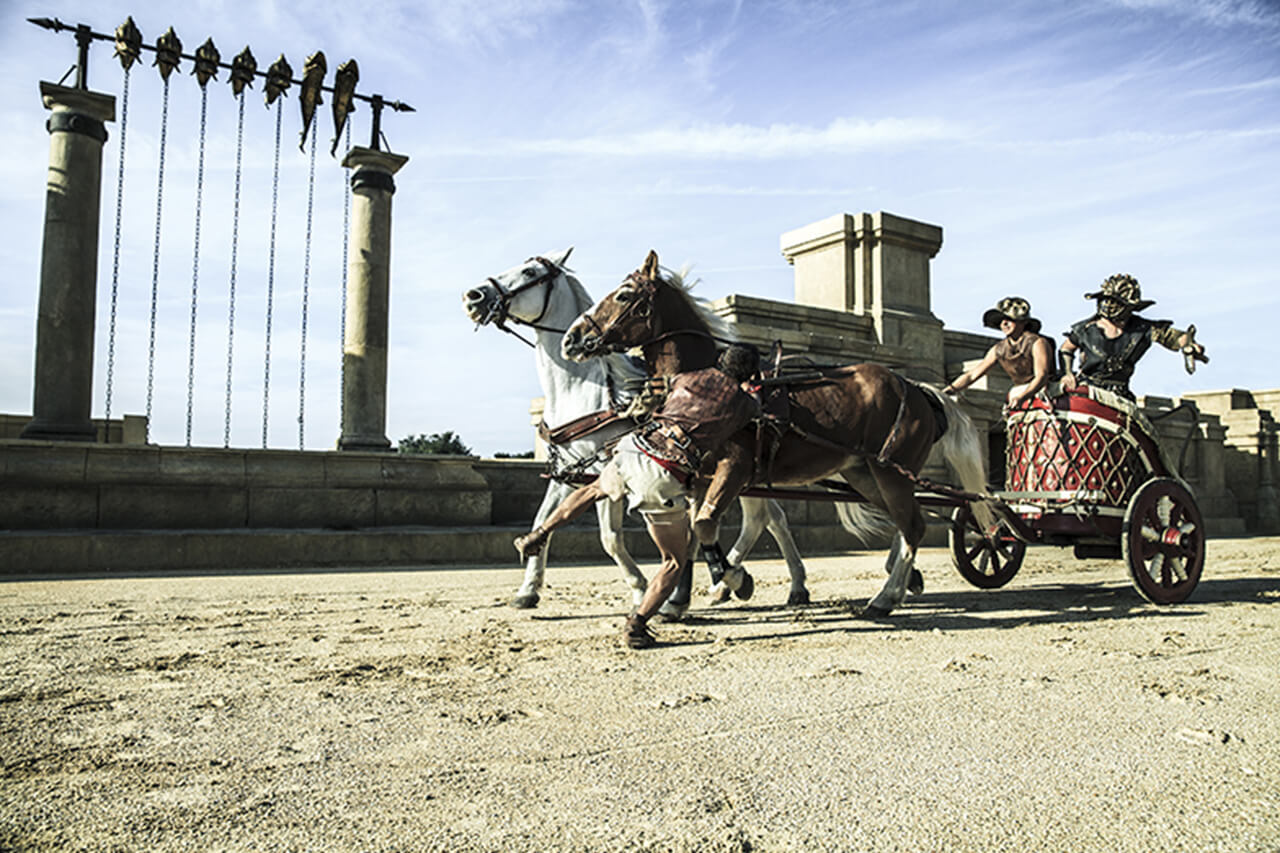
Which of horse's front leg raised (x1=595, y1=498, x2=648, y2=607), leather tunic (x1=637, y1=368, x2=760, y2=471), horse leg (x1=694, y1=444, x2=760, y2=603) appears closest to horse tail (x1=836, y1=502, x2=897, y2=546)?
horse's front leg raised (x1=595, y1=498, x2=648, y2=607)

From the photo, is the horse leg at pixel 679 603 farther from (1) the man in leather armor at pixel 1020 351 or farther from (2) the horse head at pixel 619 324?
(1) the man in leather armor at pixel 1020 351

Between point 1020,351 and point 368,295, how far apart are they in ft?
34.4

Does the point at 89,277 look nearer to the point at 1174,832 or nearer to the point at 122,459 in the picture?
the point at 122,459

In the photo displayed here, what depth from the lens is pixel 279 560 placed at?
412 inches

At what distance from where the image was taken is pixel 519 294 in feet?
23.2

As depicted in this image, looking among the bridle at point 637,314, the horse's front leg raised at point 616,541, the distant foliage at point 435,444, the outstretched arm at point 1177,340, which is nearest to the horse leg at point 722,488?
the bridle at point 637,314

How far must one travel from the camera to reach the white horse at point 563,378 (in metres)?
6.59

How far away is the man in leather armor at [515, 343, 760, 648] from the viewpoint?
16.5ft

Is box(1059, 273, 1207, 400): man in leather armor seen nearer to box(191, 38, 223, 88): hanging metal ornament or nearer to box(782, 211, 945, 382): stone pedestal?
box(782, 211, 945, 382): stone pedestal

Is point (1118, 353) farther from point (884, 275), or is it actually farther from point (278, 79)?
point (278, 79)

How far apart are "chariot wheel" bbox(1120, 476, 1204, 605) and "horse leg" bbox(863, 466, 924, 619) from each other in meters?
1.56

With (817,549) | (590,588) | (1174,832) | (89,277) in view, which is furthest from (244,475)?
(1174,832)

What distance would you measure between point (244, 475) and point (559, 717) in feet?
29.5

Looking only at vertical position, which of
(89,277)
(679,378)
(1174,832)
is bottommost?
(1174,832)
